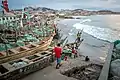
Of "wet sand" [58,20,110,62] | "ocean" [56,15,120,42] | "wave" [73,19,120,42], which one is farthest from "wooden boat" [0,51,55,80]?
"wave" [73,19,120,42]

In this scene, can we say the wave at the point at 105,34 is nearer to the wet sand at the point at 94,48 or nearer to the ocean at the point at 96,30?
the ocean at the point at 96,30

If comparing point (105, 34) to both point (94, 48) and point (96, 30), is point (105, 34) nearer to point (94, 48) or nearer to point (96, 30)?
point (96, 30)

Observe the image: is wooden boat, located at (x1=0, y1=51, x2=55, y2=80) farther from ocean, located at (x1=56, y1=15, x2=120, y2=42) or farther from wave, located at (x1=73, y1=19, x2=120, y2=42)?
wave, located at (x1=73, y1=19, x2=120, y2=42)

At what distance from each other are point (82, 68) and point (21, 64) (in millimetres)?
4378

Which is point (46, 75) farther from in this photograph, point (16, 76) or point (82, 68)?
point (82, 68)

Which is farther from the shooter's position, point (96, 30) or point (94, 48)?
point (96, 30)

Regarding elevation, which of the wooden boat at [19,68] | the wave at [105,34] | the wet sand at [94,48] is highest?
the wooden boat at [19,68]

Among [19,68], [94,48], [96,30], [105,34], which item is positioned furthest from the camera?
[96,30]

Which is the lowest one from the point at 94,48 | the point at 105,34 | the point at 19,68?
the point at 105,34

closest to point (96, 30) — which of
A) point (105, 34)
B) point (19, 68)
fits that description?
point (105, 34)

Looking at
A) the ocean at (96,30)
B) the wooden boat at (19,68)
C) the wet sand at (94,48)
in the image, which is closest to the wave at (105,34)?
the ocean at (96,30)

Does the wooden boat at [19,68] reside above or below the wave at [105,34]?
above

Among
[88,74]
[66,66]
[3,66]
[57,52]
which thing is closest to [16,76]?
[3,66]

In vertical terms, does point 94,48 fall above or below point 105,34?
above
